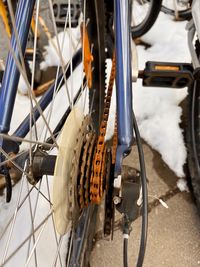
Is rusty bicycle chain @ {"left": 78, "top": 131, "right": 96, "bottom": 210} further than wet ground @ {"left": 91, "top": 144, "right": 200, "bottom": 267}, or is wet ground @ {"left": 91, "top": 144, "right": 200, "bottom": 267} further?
wet ground @ {"left": 91, "top": 144, "right": 200, "bottom": 267}

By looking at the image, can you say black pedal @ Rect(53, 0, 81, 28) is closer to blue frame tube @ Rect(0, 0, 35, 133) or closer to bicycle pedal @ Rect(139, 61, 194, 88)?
bicycle pedal @ Rect(139, 61, 194, 88)

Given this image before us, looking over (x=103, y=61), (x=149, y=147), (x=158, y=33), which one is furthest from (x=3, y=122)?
(x=158, y=33)

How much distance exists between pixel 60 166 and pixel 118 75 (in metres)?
0.18

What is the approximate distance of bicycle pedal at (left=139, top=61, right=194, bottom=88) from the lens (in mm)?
929

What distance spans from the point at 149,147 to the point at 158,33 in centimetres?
52

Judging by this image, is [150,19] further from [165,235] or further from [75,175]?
[75,175]

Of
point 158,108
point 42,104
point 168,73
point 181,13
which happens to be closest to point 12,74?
point 42,104

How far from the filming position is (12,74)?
1.83ft

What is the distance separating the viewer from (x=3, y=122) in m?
0.54

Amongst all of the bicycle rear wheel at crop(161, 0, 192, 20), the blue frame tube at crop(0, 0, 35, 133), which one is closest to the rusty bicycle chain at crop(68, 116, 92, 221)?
the blue frame tube at crop(0, 0, 35, 133)

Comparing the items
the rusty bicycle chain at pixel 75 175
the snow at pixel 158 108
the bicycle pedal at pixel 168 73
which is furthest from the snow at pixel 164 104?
the rusty bicycle chain at pixel 75 175

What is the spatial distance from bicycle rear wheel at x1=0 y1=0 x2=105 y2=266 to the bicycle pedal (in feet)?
0.37

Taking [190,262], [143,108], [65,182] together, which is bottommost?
[190,262]

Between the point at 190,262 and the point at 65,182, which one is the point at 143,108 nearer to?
the point at 190,262
